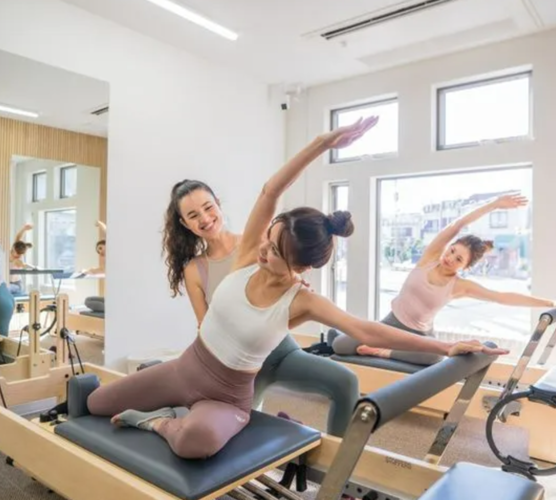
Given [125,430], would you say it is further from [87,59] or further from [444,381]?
[87,59]

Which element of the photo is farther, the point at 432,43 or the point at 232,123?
the point at 232,123

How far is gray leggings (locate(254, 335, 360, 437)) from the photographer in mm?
1855

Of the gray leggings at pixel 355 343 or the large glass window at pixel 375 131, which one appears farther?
the large glass window at pixel 375 131

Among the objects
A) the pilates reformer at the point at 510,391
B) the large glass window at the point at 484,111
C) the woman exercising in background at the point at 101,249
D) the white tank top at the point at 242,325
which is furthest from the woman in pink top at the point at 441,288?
the woman exercising in background at the point at 101,249

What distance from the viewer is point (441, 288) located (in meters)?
3.05

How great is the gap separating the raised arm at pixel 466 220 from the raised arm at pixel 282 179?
5.93ft

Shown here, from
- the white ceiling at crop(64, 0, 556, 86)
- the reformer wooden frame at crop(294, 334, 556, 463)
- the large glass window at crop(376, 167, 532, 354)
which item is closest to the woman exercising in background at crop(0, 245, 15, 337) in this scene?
the white ceiling at crop(64, 0, 556, 86)

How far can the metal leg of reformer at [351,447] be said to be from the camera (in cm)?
84

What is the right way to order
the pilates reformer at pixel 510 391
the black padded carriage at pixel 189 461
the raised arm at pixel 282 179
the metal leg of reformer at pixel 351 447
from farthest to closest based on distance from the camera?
the pilates reformer at pixel 510 391 → the raised arm at pixel 282 179 → the black padded carriage at pixel 189 461 → the metal leg of reformer at pixel 351 447

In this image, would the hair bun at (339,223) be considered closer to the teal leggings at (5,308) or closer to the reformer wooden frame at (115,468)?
the reformer wooden frame at (115,468)

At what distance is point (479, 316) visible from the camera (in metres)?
4.15

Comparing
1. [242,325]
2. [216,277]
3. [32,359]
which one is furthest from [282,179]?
[32,359]

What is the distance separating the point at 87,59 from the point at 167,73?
28.5 inches

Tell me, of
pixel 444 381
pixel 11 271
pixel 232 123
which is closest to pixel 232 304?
pixel 444 381
